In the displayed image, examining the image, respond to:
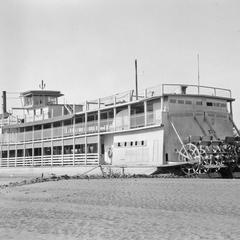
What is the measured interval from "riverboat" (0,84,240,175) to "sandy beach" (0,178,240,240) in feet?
32.9

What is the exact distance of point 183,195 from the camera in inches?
610

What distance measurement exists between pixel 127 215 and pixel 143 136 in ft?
58.2

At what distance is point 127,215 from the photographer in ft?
38.1

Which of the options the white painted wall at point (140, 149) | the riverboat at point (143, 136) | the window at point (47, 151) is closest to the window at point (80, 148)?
the riverboat at point (143, 136)

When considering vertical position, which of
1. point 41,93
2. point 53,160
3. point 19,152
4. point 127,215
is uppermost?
point 41,93

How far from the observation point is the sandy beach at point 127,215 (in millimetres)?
9208

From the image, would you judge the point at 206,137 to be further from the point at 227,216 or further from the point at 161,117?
the point at 227,216

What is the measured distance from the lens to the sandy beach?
921 cm

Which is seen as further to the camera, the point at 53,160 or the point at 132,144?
the point at 53,160

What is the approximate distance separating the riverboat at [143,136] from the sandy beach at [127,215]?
10.0 meters

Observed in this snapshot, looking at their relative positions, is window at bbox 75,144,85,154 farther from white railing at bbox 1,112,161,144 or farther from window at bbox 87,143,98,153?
white railing at bbox 1,112,161,144

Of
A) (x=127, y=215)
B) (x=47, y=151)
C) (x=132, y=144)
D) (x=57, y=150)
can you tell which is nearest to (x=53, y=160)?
(x=57, y=150)

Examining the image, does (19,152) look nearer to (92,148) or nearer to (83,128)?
(83,128)

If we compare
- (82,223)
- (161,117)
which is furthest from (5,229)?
(161,117)
